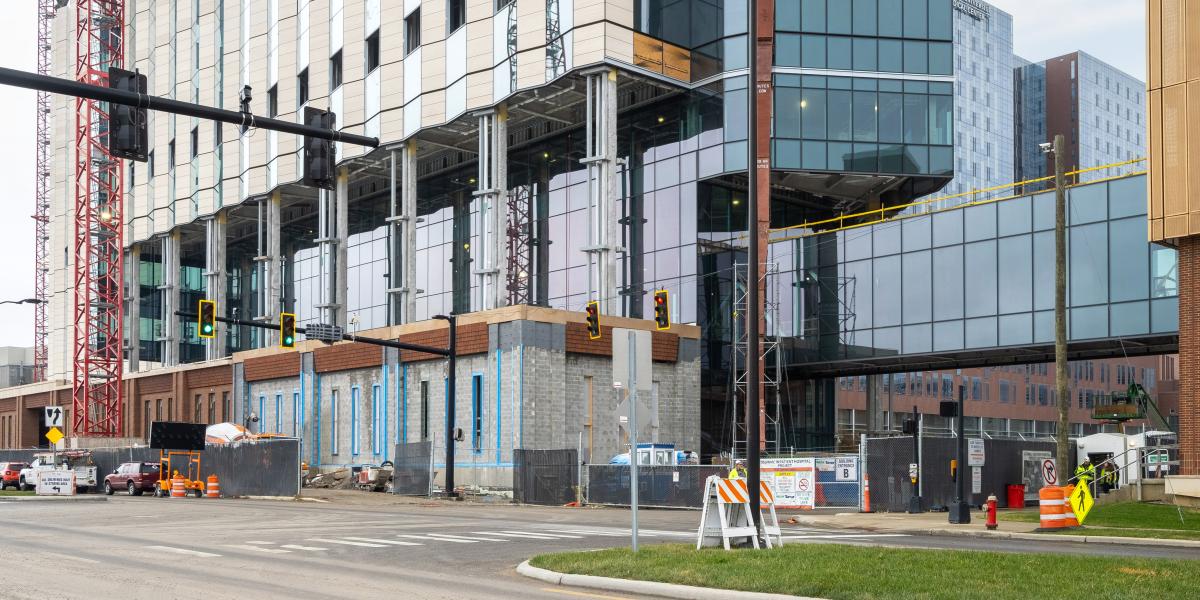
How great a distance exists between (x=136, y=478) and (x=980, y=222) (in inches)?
1525

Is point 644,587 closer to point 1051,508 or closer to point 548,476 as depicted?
point 1051,508

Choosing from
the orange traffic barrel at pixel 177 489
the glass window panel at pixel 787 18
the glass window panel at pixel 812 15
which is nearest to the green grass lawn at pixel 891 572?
the orange traffic barrel at pixel 177 489

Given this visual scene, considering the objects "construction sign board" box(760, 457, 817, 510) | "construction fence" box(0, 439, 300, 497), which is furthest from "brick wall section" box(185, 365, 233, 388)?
"construction sign board" box(760, 457, 817, 510)

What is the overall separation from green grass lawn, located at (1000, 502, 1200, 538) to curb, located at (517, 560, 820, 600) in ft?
47.8

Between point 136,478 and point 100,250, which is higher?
point 100,250

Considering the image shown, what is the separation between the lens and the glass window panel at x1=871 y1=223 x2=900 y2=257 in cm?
5178

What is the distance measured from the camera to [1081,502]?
26609 millimetres

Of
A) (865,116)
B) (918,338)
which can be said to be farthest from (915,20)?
(918,338)

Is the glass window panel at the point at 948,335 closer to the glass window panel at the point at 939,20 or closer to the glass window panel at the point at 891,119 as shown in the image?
the glass window panel at the point at 891,119

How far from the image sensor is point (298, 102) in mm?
71250

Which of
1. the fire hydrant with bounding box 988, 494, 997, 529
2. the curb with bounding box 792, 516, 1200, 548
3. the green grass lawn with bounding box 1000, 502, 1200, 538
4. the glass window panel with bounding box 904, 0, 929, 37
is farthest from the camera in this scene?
the glass window panel with bounding box 904, 0, 929, 37

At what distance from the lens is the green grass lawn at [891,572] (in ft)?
42.3

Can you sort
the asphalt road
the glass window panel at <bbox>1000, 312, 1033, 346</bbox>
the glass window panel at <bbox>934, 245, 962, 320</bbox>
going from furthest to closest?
the glass window panel at <bbox>934, 245, 962, 320</bbox>
the glass window panel at <bbox>1000, 312, 1033, 346</bbox>
the asphalt road

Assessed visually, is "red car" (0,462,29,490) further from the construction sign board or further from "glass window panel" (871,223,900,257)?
"glass window panel" (871,223,900,257)
